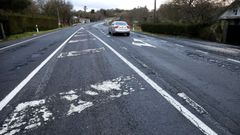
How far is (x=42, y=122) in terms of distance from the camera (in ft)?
9.65

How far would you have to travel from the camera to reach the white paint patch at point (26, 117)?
279cm

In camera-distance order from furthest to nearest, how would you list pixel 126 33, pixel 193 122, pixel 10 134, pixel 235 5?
1. pixel 235 5
2. pixel 126 33
3. pixel 193 122
4. pixel 10 134

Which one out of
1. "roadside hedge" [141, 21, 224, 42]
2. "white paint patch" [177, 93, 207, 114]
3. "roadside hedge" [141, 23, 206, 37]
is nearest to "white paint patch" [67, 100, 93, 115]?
"white paint patch" [177, 93, 207, 114]

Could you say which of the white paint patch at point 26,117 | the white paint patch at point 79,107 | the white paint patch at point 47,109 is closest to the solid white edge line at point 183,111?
the white paint patch at point 47,109

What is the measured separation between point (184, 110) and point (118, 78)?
2224mm

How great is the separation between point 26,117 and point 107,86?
1929mm

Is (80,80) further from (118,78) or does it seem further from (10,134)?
(10,134)

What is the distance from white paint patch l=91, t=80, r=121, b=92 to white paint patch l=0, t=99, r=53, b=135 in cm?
129

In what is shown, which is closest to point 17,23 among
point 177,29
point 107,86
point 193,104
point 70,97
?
point 177,29

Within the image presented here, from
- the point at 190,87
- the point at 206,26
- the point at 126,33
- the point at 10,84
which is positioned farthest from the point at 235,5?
the point at 10,84

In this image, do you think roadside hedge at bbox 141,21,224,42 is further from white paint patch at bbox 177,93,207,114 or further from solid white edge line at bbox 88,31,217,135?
white paint patch at bbox 177,93,207,114

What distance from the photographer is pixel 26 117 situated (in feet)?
10.2

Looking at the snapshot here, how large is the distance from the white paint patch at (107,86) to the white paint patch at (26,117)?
129cm

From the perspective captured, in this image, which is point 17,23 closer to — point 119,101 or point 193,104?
point 119,101
